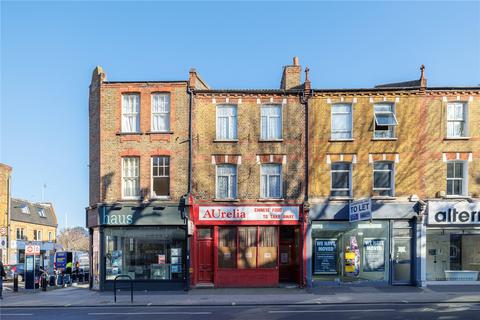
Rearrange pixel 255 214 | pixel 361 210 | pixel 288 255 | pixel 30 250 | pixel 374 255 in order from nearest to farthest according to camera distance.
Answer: pixel 361 210 < pixel 255 214 < pixel 374 255 < pixel 30 250 < pixel 288 255

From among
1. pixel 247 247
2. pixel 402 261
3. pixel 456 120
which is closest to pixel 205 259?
pixel 247 247

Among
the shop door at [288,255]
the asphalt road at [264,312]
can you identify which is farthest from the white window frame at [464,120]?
the shop door at [288,255]

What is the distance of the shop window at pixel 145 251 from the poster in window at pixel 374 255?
9.65 m

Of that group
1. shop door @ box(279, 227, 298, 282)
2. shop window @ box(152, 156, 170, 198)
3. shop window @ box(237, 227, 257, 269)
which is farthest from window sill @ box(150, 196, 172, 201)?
shop door @ box(279, 227, 298, 282)

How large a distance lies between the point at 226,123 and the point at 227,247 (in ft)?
21.8

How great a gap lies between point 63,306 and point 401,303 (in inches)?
549

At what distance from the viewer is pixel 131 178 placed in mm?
21328

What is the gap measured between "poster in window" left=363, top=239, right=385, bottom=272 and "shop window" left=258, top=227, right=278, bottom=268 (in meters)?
4.79

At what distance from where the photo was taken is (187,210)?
20.4 meters

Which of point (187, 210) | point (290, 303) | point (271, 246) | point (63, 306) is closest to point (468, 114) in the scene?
point (271, 246)

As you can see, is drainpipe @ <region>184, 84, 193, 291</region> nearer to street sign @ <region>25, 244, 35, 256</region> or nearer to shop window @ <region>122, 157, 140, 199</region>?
shop window @ <region>122, 157, 140, 199</region>

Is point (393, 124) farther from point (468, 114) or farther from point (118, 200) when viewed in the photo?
point (118, 200)

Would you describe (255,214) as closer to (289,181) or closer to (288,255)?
(289,181)

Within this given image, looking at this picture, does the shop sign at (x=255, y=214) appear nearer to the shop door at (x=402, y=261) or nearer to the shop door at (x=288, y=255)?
the shop door at (x=288, y=255)
